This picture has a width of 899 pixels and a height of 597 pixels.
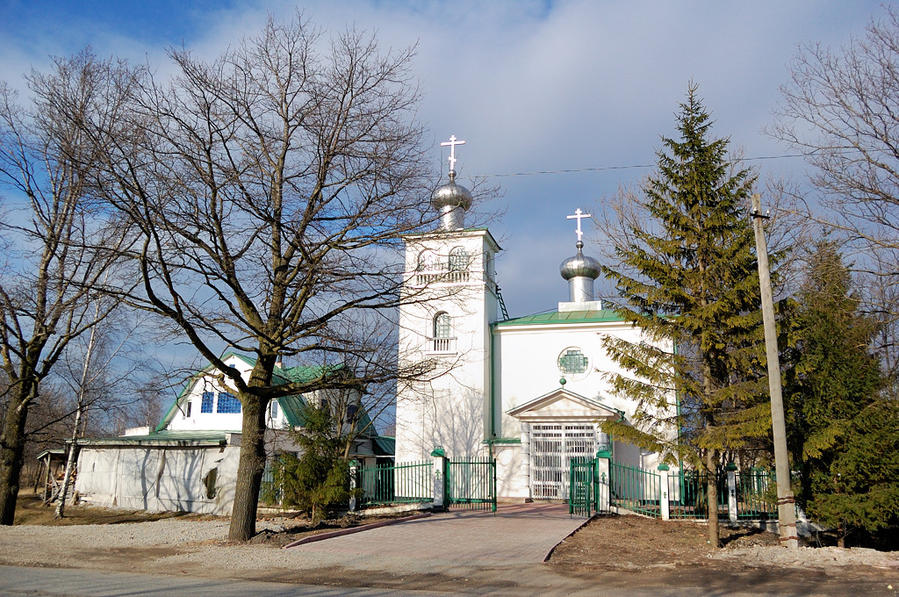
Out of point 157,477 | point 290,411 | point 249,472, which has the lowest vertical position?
point 157,477

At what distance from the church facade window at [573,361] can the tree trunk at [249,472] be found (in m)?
12.8

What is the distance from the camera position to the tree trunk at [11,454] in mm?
15469

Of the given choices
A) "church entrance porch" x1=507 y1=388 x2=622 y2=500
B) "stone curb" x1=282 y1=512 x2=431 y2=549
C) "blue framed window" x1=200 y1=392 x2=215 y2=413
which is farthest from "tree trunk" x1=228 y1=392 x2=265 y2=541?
"blue framed window" x1=200 y1=392 x2=215 y2=413

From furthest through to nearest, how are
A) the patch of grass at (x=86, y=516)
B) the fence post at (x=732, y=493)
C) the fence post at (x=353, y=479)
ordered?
the patch of grass at (x=86, y=516)
the fence post at (x=353, y=479)
the fence post at (x=732, y=493)

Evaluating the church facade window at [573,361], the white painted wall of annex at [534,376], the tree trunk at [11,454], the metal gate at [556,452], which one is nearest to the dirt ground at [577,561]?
the tree trunk at [11,454]

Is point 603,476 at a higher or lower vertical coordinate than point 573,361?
lower

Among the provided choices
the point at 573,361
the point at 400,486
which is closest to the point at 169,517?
the point at 400,486

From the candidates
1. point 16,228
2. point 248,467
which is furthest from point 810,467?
point 16,228

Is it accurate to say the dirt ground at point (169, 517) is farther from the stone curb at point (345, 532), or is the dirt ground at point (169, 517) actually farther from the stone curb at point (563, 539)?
the stone curb at point (563, 539)

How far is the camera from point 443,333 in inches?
949

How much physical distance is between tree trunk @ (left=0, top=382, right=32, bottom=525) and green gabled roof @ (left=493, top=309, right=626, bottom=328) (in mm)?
14364

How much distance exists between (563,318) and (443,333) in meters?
4.24

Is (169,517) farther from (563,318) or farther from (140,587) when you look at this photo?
(563,318)

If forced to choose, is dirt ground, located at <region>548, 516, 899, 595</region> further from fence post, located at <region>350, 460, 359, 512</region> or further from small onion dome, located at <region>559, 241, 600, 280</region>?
small onion dome, located at <region>559, 241, 600, 280</region>
